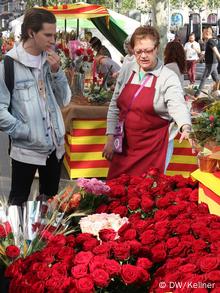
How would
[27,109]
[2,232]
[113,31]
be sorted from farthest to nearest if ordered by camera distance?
[113,31] → [27,109] → [2,232]

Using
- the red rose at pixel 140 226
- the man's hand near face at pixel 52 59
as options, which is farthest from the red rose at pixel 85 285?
the man's hand near face at pixel 52 59

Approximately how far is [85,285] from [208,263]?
0.42 m

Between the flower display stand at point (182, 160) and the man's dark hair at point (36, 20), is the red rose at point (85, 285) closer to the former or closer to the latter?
the man's dark hair at point (36, 20)

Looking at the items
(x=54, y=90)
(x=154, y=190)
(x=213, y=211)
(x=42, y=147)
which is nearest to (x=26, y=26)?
(x=54, y=90)

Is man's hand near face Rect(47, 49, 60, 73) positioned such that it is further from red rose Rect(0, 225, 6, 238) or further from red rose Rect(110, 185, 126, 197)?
red rose Rect(0, 225, 6, 238)

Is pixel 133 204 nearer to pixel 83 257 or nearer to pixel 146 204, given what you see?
pixel 146 204

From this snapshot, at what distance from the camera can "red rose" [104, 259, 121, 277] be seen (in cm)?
200

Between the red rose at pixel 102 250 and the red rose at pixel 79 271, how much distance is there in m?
0.10

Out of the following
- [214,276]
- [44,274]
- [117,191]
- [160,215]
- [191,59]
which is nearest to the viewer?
[214,276]

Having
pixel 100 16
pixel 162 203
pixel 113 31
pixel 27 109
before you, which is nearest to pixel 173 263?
pixel 162 203

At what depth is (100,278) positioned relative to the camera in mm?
1962

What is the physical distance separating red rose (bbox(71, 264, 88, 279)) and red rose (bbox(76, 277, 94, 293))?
28mm

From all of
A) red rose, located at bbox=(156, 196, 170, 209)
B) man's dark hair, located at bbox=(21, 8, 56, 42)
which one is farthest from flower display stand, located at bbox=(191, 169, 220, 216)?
man's dark hair, located at bbox=(21, 8, 56, 42)

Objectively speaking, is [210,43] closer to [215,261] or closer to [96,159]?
[96,159]
